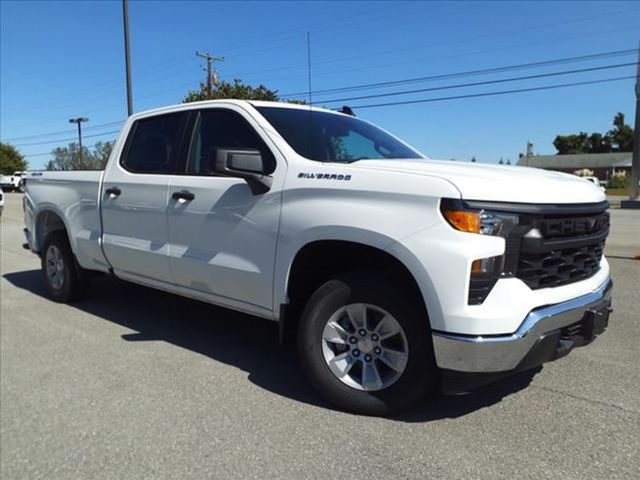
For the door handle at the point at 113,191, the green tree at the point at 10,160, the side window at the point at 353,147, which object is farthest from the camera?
the green tree at the point at 10,160

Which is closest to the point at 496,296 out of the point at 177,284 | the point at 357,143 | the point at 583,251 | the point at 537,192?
the point at 537,192

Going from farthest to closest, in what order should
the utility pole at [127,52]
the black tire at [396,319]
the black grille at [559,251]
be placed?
the utility pole at [127,52] < the black tire at [396,319] < the black grille at [559,251]

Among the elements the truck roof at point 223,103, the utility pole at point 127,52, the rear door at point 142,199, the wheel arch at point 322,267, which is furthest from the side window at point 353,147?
the utility pole at point 127,52

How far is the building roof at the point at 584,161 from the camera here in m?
96.9

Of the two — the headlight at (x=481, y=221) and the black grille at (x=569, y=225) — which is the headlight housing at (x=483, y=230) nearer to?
the headlight at (x=481, y=221)

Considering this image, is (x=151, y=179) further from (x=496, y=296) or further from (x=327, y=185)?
(x=496, y=296)

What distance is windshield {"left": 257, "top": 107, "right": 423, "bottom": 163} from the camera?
387cm

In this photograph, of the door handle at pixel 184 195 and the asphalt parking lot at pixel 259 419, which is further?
the door handle at pixel 184 195

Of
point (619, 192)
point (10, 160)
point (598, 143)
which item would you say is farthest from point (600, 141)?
point (10, 160)

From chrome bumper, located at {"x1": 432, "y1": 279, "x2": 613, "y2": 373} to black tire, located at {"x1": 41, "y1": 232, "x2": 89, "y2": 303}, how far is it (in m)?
4.51

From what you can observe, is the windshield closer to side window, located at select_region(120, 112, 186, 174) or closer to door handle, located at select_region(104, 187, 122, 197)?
side window, located at select_region(120, 112, 186, 174)

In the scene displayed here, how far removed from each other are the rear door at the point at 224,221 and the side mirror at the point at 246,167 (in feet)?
0.15

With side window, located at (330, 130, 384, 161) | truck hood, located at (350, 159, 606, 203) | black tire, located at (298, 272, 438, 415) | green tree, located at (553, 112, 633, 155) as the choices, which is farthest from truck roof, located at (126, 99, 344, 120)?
green tree, located at (553, 112, 633, 155)

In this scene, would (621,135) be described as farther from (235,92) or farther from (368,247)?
(368,247)
